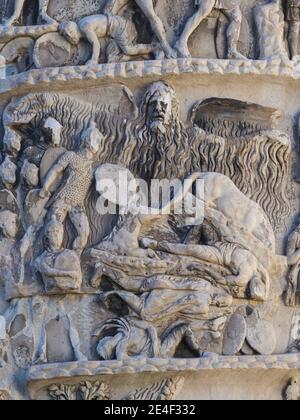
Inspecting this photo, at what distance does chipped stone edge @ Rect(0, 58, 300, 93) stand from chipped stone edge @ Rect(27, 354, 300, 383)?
214cm

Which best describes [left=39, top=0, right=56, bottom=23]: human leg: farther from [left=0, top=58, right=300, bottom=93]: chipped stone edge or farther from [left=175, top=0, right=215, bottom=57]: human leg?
[left=175, top=0, right=215, bottom=57]: human leg

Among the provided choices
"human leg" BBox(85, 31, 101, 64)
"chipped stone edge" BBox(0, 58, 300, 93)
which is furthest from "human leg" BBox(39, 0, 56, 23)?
"chipped stone edge" BBox(0, 58, 300, 93)

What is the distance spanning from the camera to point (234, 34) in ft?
53.3

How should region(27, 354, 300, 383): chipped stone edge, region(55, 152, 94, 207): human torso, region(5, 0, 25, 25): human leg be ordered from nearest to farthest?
region(27, 354, 300, 383): chipped stone edge
region(55, 152, 94, 207): human torso
region(5, 0, 25, 25): human leg

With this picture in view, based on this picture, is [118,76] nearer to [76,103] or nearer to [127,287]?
[76,103]

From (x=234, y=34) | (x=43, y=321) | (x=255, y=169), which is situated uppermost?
(x=234, y=34)

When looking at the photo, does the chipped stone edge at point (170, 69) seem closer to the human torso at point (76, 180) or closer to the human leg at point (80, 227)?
the human torso at point (76, 180)

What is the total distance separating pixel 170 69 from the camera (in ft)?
52.6

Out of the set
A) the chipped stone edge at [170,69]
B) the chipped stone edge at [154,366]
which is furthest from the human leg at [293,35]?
the chipped stone edge at [154,366]

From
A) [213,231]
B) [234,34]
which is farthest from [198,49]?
[213,231]

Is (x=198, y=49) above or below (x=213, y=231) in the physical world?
above

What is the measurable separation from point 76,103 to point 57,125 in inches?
9.3

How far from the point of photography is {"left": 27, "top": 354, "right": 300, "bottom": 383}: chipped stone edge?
15.4 meters

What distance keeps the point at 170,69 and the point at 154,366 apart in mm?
2233
